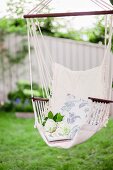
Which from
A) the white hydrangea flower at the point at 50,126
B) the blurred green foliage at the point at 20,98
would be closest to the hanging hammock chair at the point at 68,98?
the white hydrangea flower at the point at 50,126

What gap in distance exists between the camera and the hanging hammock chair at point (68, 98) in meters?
3.24

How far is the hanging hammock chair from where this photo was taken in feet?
10.6

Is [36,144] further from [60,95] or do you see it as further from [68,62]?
[68,62]

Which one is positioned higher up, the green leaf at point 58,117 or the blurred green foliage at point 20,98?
the green leaf at point 58,117

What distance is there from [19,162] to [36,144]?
2.18 ft

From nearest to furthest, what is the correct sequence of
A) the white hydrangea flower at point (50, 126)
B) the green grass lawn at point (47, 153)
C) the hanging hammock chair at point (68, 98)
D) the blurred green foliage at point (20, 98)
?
1. the hanging hammock chair at point (68, 98)
2. the white hydrangea flower at point (50, 126)
3. the green grass lawn at point (47, 153)
4. the blurred green foliage at point (20, 98)

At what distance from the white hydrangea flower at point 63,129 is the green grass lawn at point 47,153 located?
289 millimetres

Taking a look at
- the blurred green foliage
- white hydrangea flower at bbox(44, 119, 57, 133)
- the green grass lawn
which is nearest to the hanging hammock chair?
white hydrangea flower at bbox(44, 119, 57, 133)

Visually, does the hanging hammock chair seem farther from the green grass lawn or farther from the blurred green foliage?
the blurred green foliage

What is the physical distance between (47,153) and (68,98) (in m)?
0.61

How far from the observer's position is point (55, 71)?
150 inches

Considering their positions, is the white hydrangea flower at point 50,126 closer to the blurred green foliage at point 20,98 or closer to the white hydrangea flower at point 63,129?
the white hydrangea flower at point 63,129

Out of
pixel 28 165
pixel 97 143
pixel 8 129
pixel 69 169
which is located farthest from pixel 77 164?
pixel 8 129

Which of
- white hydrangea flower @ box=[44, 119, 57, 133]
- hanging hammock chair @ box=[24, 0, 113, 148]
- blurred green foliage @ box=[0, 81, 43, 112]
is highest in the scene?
hanging hammock chair @ box=[24, 0, 113, 148]
